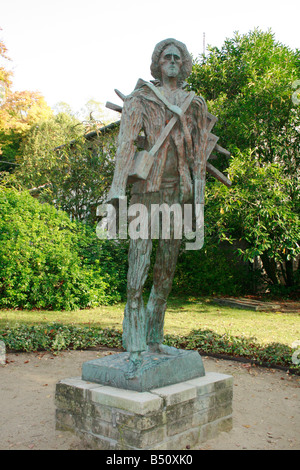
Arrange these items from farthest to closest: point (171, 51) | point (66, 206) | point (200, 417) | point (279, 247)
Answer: point (66, 206), point (279, 247), point (171, 51), point (200, 417)

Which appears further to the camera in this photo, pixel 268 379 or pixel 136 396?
pixel 268 379

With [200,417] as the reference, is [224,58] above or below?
above

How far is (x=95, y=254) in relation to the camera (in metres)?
12.2

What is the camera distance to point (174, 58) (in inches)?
158

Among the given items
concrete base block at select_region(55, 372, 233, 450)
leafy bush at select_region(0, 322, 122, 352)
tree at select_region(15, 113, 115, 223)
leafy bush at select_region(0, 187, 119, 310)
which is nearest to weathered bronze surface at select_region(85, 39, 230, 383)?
concrete base block at select_region(55, 372, 233, 450)

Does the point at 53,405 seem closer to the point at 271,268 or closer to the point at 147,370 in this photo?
the point at 147,370

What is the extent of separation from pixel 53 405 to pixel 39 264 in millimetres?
5929

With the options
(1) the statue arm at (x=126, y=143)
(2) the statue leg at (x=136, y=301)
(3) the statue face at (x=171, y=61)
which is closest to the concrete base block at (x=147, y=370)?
(2) the statue leg at (x=136, y=301)

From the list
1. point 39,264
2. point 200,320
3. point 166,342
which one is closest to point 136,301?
point 166,342

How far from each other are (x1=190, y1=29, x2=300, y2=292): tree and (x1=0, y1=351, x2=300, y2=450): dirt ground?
4639mm

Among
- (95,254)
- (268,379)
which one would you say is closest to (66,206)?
(95,254)
